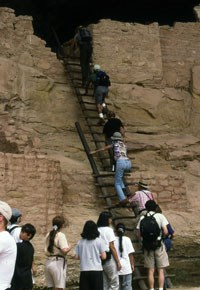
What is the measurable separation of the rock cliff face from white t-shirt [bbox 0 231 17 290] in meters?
3.47

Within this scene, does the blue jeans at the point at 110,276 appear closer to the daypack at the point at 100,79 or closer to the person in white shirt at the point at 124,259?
the person in white shirt at the point at 124,259

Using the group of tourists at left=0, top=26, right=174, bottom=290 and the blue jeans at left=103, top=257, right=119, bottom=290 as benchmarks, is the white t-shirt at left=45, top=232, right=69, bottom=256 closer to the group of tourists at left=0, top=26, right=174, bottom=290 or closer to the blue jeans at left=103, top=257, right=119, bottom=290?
Answer: the group of tourists at left=0, top=26, right=174, bottom=290

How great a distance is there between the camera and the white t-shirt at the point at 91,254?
6.59 metres

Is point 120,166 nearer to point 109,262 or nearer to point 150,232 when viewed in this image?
point 150,232

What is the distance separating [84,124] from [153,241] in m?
4.65

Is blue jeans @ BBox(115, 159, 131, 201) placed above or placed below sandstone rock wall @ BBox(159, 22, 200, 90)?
below

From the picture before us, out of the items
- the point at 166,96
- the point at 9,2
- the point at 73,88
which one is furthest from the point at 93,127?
the point at 9,2

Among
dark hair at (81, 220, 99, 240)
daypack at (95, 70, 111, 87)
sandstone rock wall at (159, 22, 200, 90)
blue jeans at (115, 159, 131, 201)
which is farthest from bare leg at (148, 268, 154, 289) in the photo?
sandstone rock wall at (159, 22, 200, 90)

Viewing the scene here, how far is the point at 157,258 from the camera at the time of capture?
764 cm

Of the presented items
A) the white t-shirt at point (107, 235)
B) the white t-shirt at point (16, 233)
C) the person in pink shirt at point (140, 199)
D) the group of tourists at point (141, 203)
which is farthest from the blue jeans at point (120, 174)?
the white t-shirt at point (16, 233)

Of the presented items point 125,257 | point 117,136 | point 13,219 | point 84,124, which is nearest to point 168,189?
point 117,136

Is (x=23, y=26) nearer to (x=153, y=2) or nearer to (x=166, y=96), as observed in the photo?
(x=166, y=96)

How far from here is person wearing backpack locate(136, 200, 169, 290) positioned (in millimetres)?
7477

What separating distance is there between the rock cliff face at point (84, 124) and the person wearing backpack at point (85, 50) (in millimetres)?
401
